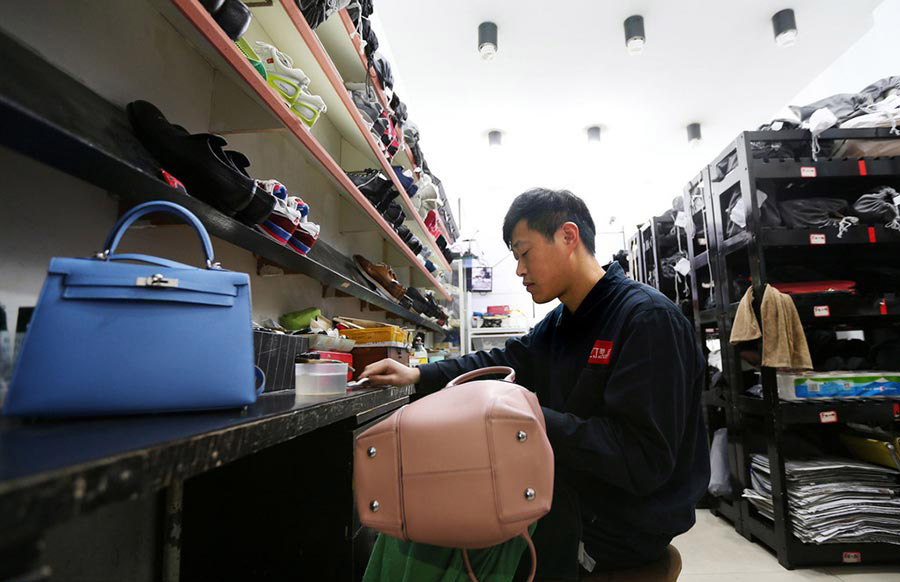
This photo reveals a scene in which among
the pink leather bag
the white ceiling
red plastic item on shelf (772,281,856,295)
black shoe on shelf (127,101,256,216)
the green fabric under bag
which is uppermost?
the white ceiling

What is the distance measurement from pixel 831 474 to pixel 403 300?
110 inches

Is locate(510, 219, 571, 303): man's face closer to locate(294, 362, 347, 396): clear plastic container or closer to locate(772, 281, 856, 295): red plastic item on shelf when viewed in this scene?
locate(294, 362, 347, 396): clear plastic container

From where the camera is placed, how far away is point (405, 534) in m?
0.84

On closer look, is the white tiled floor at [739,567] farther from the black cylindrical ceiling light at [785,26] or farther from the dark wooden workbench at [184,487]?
the black cylindrical ceiling light at [785,26]

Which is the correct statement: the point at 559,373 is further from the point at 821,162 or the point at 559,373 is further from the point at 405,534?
the point at 821,162

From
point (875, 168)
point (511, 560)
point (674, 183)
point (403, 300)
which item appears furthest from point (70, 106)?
point (674, 183)

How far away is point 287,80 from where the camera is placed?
1547mm

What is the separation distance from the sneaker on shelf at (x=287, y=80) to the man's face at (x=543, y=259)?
845 mm

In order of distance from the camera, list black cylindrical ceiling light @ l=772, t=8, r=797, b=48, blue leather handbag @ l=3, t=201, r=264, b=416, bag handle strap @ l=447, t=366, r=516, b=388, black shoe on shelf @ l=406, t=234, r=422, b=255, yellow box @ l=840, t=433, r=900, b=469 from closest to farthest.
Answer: blue leather handbag @ l=3, t=201, r=264, b=416 < bag handle strap @ l=447, t=366, r=516, b=388 < yellow box @ l=840, t=433, r=900, b=469 < black shoe on shelf @ l=406, t=234, r=422, b=255 < black cylindrical ceiling light @ l=772, t=8, r=797, b=48

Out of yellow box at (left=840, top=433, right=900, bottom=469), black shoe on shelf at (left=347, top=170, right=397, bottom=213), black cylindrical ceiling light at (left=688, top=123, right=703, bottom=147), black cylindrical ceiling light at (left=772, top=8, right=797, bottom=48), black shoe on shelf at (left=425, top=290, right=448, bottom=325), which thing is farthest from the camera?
black cylindrical ceiling light at (left=688, top=123, right=703, bottom=147)

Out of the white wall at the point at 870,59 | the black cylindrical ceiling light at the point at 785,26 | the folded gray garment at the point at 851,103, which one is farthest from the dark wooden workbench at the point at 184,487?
the black cylindrical ceiling light at the point at 785,26

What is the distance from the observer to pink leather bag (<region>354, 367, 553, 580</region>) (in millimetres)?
815

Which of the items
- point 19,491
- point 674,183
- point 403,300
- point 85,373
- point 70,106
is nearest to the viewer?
point 19,491

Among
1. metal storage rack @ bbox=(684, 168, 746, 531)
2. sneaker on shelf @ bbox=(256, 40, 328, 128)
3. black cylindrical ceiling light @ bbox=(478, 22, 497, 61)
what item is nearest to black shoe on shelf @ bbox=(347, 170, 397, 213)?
sneaker on shelf @ bbox=(256, 40, 328, 128)
